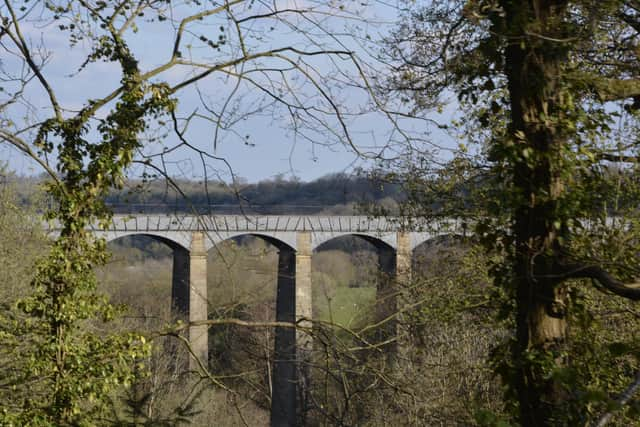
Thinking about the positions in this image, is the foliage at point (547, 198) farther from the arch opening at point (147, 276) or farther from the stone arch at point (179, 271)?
the stone arch at point (179, 271)

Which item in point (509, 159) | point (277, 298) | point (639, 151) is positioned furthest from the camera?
point (277, 298)

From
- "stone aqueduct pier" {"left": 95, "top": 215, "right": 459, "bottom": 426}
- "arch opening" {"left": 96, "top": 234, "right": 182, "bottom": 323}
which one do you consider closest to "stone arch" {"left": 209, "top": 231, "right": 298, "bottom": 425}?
"stone aqueduct pier" {"left": 95, "top": 215, "right": 459, "bottom": 426}

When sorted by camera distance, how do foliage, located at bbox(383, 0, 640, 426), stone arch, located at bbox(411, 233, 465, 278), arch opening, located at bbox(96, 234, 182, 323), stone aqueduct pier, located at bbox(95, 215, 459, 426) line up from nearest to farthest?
foliage, located at bbox(383, 0, 640, 426) < stone arch, located at bbox(411, 233, 465, 278) < stone aqueduct pier, located at bbox(95, 215, 459, 426) < arch opening, located at bbox(96, 234, 182, 323)

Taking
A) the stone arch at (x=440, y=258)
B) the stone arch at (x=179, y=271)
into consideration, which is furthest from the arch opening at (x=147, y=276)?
the stone arch at (x=440, y=258)

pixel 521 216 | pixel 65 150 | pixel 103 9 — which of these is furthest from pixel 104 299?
pixel 521 216

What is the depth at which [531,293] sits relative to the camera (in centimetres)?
455

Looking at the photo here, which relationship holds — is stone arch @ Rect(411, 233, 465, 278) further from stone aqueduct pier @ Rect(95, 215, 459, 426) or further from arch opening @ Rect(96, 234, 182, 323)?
arch opening @ Rect(96, 234, 182, 323)

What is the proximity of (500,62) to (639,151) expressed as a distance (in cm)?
153

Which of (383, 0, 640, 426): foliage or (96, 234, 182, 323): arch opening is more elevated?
(383, 0, 640, 426): foliage

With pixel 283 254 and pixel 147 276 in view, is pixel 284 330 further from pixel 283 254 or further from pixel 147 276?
pixel 147 276

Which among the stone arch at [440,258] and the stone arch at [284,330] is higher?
the stone arch at [440,258]

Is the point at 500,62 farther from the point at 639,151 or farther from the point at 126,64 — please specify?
the point at 126,64

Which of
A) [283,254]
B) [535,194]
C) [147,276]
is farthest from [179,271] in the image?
[535,194]

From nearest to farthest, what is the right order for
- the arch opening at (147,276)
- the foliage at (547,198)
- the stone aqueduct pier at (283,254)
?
1. the foliage at (547,198)
2. the stone aqueduct pier at (283,254)
3. the arch opening at (147,276)
